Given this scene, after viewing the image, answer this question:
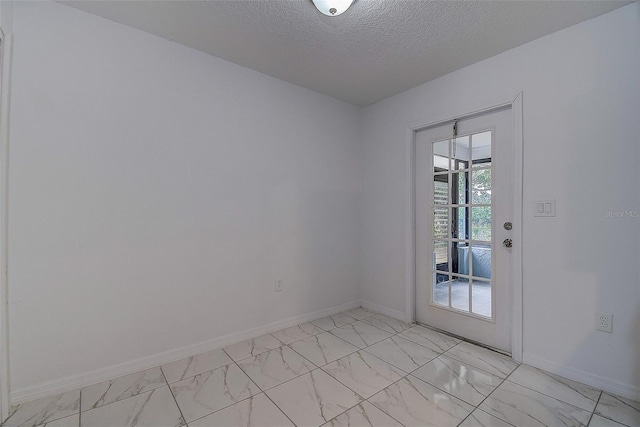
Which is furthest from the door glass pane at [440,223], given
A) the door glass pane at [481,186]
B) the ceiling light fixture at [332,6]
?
the ceiling light fixture at [332,6]

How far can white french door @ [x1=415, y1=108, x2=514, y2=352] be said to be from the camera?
7.50ft

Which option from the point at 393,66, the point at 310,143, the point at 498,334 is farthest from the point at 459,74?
the point at 498,334

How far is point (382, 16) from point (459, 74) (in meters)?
1.04

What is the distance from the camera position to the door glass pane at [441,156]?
8.70 feet

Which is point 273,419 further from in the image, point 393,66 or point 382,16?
point 393,66

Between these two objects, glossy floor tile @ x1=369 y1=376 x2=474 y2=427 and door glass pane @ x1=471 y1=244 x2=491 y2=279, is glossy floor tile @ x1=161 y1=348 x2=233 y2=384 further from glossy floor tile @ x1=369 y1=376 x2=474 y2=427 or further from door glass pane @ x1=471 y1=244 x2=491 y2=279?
door glass pane @ x1=471 y1=244 x2=491 y2=279

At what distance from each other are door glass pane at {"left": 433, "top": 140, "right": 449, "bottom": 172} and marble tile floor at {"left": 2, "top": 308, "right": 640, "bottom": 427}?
1588mm

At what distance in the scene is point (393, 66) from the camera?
2.43m

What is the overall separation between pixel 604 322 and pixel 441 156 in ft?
5.44

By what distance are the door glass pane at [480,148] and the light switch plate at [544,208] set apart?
0.53m

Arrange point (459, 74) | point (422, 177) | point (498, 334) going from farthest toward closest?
point (422, 177) < point (459, 74) < point (498, 334)

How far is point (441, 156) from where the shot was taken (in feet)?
8.84

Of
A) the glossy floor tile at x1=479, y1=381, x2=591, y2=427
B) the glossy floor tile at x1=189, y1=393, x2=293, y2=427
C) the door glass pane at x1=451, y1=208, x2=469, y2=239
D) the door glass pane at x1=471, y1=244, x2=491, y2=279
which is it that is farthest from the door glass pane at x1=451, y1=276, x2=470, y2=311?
the glossy floor tile at x1=189, y1=393, x2=293, y2=427

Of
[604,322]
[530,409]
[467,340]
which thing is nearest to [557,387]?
[530,409]
